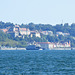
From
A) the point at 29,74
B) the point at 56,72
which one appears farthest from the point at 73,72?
the point at 29,74

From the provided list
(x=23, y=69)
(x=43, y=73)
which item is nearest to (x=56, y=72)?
(x=43, y=73)

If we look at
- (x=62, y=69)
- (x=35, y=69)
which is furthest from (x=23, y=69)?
(x=62, y=69)

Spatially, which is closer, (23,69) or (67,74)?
(67,74)

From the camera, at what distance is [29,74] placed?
149ft

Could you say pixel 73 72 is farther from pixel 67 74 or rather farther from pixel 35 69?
pixel 35 69

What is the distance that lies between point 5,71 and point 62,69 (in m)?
6.68

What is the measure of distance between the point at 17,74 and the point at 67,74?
5.06 metres

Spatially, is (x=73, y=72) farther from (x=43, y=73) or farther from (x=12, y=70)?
(x=12, y=70)

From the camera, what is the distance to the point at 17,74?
45.4 m

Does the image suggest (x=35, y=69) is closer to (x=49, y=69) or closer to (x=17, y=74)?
(x=49, y=69)

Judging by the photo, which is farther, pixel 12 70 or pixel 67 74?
pixel 12 70

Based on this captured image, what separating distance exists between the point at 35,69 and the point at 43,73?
13.3 feet

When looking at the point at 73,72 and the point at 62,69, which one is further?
the point at 62,69

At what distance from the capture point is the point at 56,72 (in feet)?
155
